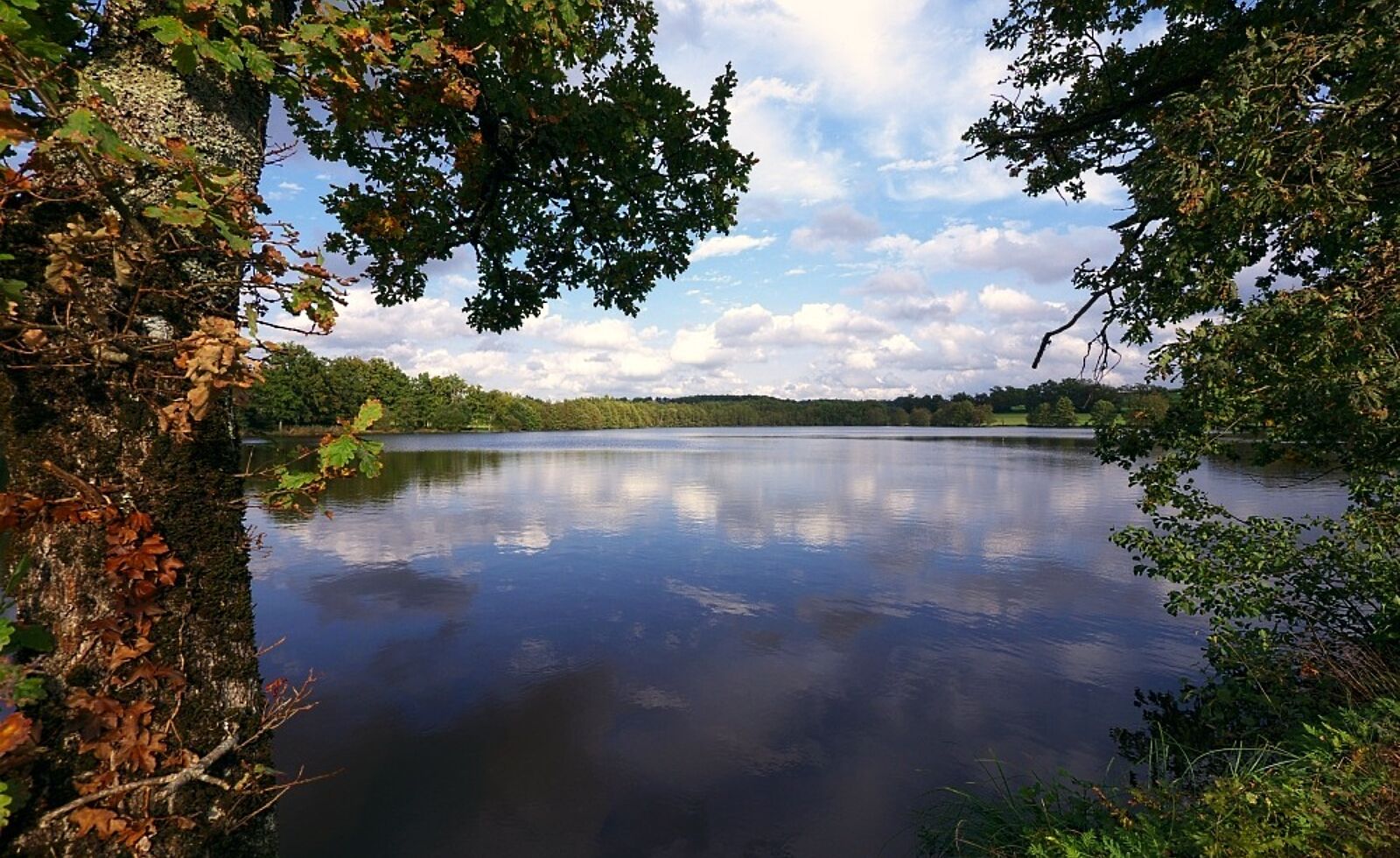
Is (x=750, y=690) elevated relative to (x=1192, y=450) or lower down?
Answer: lower down

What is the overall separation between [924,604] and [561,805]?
13.1 meters

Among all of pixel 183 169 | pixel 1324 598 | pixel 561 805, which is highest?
pixel 183 169

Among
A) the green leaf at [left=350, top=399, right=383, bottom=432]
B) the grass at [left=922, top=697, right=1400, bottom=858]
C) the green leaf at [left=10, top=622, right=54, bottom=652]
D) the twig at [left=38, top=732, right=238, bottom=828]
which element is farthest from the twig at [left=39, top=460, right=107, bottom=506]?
the grass at [left=922, top=697, right=1400, bottom=858]

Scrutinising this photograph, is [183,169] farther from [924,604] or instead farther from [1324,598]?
[924,604]

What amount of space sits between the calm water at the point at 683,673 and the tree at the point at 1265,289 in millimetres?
3765

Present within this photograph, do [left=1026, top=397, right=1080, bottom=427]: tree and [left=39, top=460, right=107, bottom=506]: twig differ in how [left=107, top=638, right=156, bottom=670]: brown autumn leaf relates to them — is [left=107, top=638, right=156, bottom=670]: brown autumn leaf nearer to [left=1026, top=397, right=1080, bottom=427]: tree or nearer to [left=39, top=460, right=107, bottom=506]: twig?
[left=39, top=460, right=107, bottom=506]: twig

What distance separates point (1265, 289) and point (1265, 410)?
3.68 m

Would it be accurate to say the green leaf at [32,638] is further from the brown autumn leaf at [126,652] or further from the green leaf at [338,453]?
the green leaf at [338,453]

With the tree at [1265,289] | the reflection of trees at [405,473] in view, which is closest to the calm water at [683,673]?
the tree at [1265,289]

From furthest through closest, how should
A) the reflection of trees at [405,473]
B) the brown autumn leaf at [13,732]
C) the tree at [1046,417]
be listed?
the tree at [1046,417] → the reflection of trees at [405,473] → the brown autumn leaf at [13,732]

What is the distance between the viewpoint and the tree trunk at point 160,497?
3.26 meters

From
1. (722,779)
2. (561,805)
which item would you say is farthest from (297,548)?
(722,779)

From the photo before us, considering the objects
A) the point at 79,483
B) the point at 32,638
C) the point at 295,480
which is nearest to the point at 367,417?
the point at 295,480

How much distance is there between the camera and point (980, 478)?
50031 mm
